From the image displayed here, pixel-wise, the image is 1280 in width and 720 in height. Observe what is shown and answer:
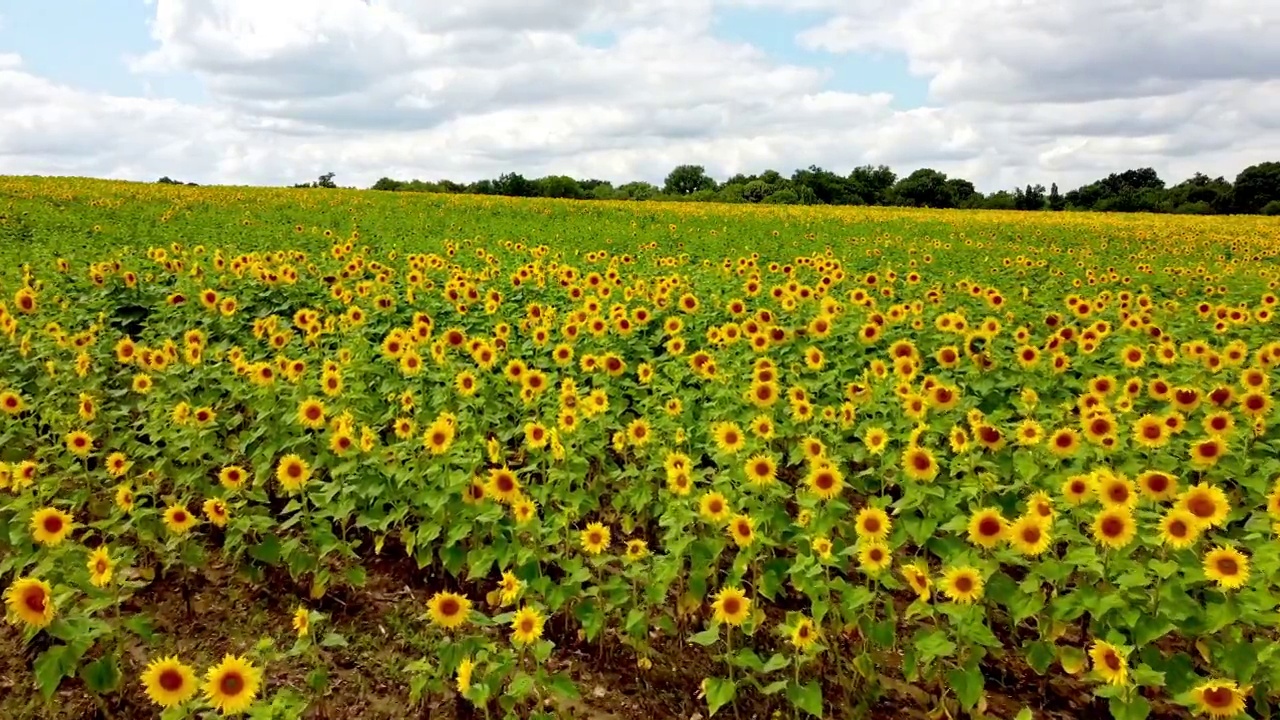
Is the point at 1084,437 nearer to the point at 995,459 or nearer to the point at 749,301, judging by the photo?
the point at 995,459

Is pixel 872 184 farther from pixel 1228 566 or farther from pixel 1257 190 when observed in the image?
pixel 1228 566

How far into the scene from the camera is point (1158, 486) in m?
3.39

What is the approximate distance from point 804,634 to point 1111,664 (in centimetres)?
100

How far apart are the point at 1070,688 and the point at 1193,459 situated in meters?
1.19

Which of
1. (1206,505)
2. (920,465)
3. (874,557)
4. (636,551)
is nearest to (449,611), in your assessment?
(636,551)

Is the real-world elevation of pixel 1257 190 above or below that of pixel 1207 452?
above

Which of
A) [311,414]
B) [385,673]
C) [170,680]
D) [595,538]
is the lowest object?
[385,673]

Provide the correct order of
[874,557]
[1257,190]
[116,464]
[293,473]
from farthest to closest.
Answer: [1257,190] → [116,464] → [293,473] → [874,557]

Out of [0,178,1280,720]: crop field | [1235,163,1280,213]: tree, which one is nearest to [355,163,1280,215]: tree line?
[1235,163,1280,213]: tree

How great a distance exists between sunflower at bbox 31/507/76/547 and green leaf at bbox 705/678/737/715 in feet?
8.78

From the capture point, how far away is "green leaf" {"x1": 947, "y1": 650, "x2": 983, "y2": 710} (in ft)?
9.86

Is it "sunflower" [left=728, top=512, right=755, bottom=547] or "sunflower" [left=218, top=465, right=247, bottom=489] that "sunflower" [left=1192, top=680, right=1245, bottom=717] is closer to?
"sunflower" [left=728, top=512, right=755, bottom=547]

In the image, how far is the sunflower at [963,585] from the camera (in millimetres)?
3096

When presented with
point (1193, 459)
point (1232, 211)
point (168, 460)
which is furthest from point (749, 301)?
point (1232, 211)
